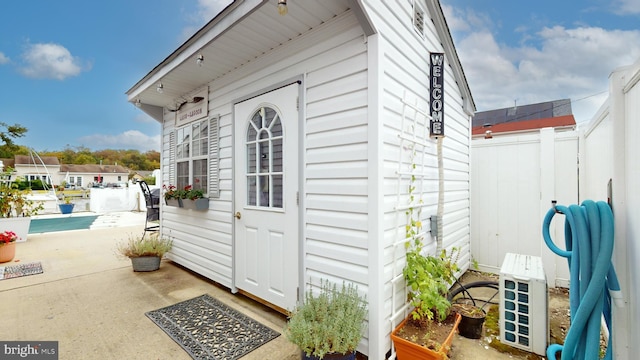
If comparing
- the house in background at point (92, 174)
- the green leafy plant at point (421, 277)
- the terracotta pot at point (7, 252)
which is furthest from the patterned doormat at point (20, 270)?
the house in background at point (92, 174)

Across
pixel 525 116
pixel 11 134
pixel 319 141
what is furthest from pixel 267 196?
pixel 11 134

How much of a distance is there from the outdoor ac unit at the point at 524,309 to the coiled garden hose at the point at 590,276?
683mm

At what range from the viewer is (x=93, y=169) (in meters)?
38.5

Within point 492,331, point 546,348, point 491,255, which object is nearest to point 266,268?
point 492,331

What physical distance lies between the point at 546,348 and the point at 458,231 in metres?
1.73

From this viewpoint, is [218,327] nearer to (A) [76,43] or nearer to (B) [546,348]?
(B) [546,348]

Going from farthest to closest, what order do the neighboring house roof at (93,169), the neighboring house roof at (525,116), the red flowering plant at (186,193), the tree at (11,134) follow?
1. the neighboring house roof at (93,169)
2. the neighboring house roof at (525,116)
3. the tree at (11,134)
4. the red flowering plant at (186,193)

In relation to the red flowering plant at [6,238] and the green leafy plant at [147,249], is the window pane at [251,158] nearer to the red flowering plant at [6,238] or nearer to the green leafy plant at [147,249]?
the green leafy plant at [147,249]

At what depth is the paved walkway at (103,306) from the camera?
2188 millimetres

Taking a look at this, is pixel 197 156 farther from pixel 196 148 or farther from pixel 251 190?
pixel 251 190

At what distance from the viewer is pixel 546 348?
2.11 meters

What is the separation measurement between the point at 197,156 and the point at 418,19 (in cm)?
325

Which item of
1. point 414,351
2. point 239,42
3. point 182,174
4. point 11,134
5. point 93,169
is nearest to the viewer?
point 414,351

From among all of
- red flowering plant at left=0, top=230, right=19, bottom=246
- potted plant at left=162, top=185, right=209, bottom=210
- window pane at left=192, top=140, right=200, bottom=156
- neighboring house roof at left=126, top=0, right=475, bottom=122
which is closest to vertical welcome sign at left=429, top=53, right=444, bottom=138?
neighboring house roof at left=126, top=0, right=475, bottom=122
